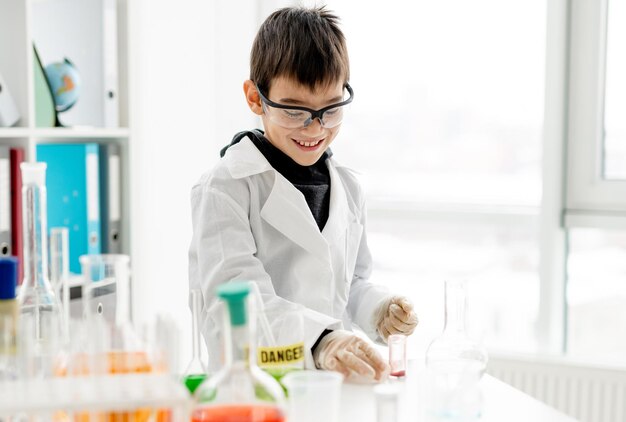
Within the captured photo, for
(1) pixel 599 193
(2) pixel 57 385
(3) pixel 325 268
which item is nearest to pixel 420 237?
(1) pixel 599 193

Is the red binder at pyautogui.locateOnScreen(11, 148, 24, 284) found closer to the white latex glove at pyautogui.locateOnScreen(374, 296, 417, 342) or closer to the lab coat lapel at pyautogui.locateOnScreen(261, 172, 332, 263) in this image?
the lab coat lapel at pyautogui.locateOnScreen(261, 172, 332, 263)

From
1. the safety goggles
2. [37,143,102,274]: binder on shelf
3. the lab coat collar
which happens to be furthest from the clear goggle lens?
[37,143,102,274]: binder on shelf

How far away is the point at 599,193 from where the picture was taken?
2955 mm

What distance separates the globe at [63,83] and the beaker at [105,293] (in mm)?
A: 1517

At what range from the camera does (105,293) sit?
961 millimetres

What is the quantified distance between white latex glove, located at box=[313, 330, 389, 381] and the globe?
4.54 ft

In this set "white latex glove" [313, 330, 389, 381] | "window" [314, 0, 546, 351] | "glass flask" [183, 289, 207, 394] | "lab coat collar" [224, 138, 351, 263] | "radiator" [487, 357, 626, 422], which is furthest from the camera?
"window" [314, 0, 546, 351]

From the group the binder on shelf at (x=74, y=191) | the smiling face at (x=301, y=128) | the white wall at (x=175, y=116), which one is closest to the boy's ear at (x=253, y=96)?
the smiling face at (x=301, y=128)

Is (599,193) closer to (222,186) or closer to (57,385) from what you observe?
(222,186)

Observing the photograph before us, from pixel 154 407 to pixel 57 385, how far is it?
111 millimetres

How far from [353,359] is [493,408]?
23cm

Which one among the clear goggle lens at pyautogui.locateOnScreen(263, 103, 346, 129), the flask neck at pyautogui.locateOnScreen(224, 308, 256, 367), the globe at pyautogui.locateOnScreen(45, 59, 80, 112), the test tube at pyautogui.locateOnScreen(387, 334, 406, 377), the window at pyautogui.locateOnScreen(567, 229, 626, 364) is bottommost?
the window at pyautogui.locateOnScreen(567, 229, 626, 364)

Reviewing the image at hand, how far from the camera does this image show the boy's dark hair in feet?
5.14

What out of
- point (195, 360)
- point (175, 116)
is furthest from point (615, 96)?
point (195, 360)
